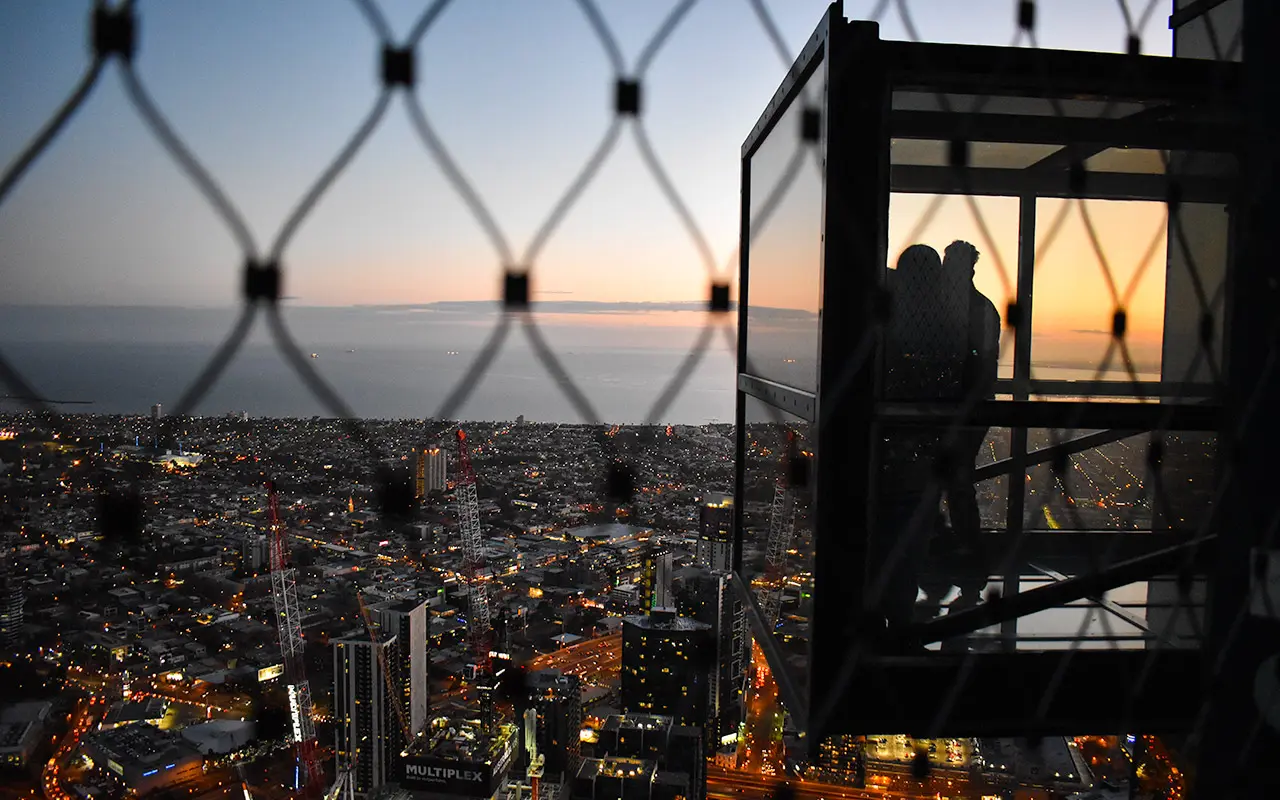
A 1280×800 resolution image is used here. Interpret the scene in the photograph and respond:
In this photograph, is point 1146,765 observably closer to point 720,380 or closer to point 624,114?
point 720,380

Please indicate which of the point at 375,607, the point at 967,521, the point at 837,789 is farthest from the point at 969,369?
the point at 375,607

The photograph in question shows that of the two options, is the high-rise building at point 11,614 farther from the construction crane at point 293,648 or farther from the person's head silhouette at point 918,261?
the person's head silhouette at point 918,261

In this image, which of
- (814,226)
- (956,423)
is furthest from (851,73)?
(956,423)

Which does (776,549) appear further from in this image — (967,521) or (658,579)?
(658,579)

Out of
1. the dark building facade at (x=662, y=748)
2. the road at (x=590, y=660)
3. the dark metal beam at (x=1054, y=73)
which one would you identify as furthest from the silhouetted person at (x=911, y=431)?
the road at (x=590, y=660)

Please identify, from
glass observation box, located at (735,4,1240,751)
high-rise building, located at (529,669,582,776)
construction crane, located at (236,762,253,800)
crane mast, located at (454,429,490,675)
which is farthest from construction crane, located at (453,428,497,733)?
construction crane, located at (236,762,253,800)
